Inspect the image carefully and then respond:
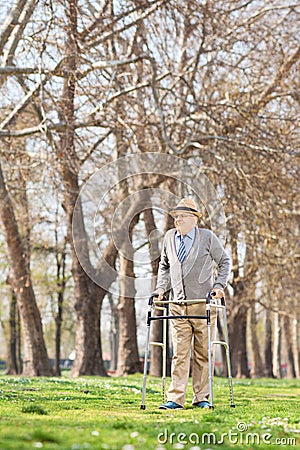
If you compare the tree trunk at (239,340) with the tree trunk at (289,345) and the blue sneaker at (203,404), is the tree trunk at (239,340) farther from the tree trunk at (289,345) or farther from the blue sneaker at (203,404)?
the blue sneaker at (203,404)

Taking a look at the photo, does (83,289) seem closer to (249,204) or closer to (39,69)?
(249,204)

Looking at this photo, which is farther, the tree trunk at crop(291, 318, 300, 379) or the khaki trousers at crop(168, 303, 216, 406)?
the tree trunk at crop(291, 318, 300, 379)

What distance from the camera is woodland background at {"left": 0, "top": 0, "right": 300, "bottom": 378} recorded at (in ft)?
48.3

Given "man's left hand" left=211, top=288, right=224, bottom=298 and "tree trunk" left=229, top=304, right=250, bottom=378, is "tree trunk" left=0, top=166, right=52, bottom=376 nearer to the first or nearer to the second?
"tree trunk" left=229, top=304, right=250, bottom=378

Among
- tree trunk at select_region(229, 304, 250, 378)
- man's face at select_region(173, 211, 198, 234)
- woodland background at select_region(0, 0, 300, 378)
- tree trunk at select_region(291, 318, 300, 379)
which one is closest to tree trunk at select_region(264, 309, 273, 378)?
tree trunk at select_region(229, 304, 250, 378)

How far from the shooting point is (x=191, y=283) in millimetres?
8500

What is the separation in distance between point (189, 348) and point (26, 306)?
1339cm

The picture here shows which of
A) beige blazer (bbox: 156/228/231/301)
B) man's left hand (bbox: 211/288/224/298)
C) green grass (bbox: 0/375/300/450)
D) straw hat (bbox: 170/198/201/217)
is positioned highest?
straw hat (bbox: 170/198/201/217)

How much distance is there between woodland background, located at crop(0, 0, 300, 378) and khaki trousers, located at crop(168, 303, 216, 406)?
3.86 metres

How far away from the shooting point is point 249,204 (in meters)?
17.0

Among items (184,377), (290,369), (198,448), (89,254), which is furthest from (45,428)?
(290,369)

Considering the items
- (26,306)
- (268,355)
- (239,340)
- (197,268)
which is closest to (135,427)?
(197,268)

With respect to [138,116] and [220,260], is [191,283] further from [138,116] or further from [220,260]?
[138,116]

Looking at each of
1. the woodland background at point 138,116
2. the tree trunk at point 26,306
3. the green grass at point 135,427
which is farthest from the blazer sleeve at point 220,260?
the tree trunk at point 26,306
